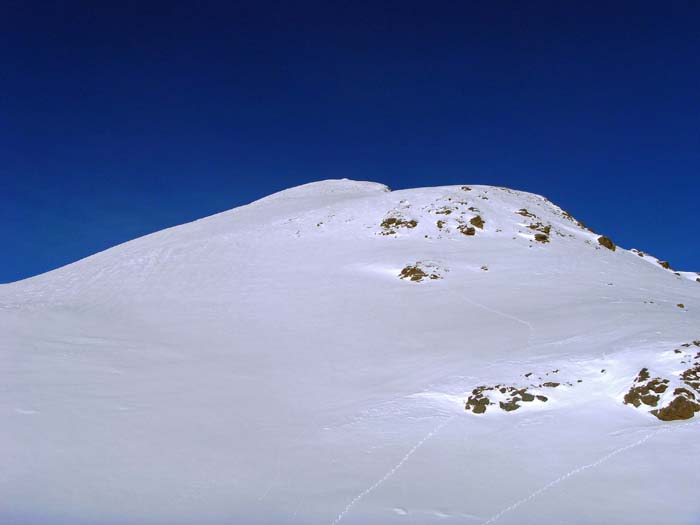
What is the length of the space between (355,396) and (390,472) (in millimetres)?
4450

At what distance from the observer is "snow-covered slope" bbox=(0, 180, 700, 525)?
8.00 meters

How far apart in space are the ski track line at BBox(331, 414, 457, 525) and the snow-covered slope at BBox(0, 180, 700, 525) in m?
0.05

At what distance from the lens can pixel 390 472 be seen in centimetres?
915

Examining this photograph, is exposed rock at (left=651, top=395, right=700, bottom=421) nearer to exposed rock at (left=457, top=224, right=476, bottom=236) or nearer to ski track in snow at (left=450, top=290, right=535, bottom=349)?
ski track in snow at (left=450, top=290, right=535, bottom=349)

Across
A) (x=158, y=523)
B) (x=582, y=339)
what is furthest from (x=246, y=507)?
(x=582, y=339)

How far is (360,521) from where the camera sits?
23.9ft

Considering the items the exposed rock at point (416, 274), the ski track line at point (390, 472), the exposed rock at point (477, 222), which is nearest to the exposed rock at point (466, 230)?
the exposed rock at point (477, 222)

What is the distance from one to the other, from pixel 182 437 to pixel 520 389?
7.91 metres

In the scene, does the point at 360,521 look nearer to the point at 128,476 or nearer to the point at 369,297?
the point at 128,476

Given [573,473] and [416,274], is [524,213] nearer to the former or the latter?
[416,274]

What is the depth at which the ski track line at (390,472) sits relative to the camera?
7.66m

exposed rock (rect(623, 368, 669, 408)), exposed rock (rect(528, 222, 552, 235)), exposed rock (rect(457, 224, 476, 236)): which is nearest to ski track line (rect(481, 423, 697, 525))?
exposed rock (rect(623, 368, 669, 408))

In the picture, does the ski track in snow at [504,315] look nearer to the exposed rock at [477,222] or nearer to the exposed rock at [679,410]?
the exposed rock at [679,410]

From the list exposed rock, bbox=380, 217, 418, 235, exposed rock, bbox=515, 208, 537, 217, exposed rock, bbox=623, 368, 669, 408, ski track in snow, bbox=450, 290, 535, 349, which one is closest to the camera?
exposed rock, bbox=623, 368, 669, 408
